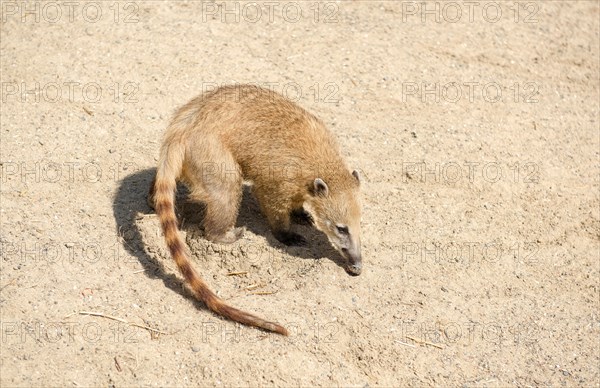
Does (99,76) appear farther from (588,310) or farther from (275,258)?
(588,310)

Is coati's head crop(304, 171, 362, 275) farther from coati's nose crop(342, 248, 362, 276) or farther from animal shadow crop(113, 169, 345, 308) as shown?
animal shadow crop(113, 169, 345, 308)

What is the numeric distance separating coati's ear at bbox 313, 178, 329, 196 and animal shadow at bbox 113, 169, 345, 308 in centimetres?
62

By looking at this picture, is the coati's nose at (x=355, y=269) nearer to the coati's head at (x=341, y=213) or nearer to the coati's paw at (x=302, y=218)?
the coati's head at (x=341, y=213)

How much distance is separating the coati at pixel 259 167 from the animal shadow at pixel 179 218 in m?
0.19

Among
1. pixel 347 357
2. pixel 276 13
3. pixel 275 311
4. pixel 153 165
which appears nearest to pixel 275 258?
pixel 275 311

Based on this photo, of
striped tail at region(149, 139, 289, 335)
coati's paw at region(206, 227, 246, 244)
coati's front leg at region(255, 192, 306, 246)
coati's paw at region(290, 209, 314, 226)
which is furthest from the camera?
coati's paw at region(290, 209, 314, 226)

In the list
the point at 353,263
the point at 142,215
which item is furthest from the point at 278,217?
the point at 142,215

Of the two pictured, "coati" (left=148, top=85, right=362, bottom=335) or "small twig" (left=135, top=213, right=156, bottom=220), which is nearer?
"coati" (left=148, top=85, right=362, bottom=335)

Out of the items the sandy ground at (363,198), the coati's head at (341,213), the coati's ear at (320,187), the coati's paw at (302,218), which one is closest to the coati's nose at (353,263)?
the coati's head at (341,213)

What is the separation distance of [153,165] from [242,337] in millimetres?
2348

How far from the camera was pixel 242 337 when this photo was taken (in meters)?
5.86

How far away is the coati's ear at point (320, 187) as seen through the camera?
21.2ft

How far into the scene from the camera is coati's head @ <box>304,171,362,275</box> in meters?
6.49

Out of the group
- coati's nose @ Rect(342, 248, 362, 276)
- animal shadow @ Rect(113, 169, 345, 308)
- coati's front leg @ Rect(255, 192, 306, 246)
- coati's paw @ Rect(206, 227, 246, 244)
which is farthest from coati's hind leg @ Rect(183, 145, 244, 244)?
coati's nose @ Rect(342, 248, 362, 276)
